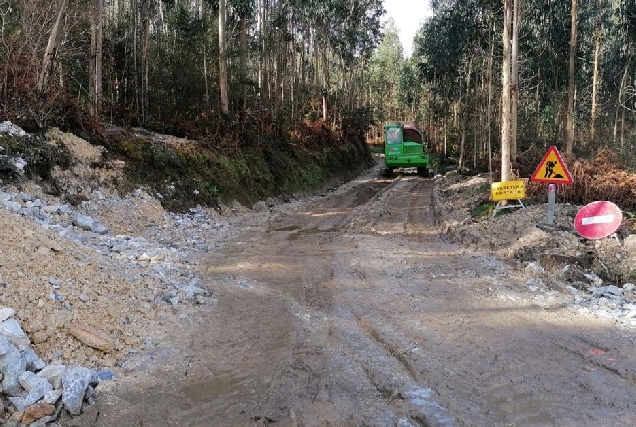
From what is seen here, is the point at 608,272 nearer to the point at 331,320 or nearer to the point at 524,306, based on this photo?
the point at 524,306

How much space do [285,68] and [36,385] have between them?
3085 centimetres

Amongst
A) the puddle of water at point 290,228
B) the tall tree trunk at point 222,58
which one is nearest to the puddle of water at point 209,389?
the puddle of water at point 290,228

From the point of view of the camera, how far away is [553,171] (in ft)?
29.4

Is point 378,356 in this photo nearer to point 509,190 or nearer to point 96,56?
point 509,190

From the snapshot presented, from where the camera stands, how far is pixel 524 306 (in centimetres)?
601

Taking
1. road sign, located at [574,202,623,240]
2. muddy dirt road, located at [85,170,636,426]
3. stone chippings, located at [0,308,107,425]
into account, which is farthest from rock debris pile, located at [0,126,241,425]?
road sign, located at [574,202,623,240]

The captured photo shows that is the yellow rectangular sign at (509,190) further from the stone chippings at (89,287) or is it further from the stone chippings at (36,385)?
the stone chippings at (36,385)

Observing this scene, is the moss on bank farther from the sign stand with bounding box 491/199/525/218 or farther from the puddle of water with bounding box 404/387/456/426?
the puddle of water with bounding box 404/387/456/426

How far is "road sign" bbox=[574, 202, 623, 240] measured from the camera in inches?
290

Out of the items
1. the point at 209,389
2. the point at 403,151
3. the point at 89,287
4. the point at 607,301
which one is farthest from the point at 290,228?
the point at 403,151

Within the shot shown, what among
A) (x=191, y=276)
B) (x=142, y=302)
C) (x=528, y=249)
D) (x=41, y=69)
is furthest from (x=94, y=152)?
(x=528, y=249)

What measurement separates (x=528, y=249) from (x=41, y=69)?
11.5 metres

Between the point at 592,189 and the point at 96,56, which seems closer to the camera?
the point at 592,189

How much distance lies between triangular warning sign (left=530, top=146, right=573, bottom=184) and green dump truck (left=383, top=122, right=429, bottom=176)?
22.1m
